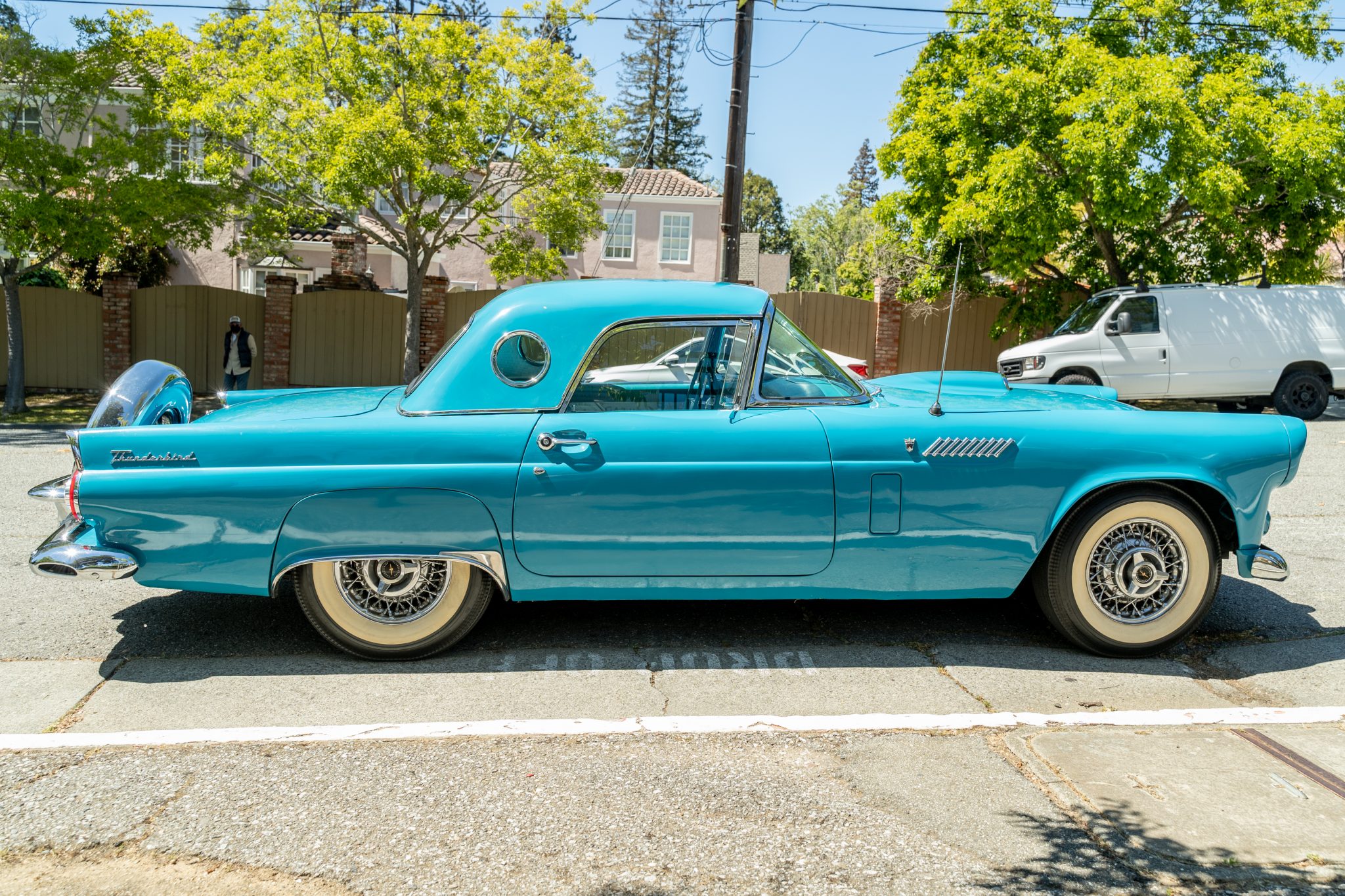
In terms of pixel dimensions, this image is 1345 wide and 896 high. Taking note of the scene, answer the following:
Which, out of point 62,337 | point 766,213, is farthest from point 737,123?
point 766,213

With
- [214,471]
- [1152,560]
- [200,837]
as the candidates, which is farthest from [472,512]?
[1152,560]

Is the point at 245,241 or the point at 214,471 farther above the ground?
the point at 245,241

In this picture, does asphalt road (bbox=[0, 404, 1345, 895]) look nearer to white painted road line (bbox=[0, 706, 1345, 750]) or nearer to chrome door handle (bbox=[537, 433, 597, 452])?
white painted road line (bbox=[0, 706, 1345, 750])

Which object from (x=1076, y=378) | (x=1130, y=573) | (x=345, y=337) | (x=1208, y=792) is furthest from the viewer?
(x=345, y=337)

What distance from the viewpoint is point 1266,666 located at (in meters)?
4.48

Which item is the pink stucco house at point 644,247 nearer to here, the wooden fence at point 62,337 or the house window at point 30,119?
the wooden fence at point 62,337

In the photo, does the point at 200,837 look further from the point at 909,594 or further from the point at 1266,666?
the point at 1266,666

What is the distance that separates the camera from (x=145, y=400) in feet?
14.7

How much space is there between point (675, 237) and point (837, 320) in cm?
1593

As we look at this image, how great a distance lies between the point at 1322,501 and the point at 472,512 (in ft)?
23.5

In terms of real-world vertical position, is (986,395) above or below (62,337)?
above

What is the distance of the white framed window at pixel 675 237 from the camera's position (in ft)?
116

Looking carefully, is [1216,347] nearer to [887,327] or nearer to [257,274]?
[887,327]

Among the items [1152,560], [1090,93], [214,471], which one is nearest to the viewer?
[214,471]
